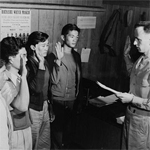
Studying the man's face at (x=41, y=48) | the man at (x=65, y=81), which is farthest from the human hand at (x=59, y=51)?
the man's face at (x=41, y=48)

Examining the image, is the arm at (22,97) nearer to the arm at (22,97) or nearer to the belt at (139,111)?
the arm at (22,97)

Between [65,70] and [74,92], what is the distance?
17 cm

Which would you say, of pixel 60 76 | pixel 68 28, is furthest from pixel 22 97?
pixel 68 28

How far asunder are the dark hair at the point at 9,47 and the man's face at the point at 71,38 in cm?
38

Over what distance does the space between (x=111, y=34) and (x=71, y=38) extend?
41cm

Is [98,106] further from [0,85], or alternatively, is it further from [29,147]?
[0,85]

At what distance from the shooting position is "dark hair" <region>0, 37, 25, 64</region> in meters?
1.22

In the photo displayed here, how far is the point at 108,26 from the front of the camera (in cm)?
182

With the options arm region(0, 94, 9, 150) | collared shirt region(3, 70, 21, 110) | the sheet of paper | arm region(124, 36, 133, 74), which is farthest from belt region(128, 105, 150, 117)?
arm region(0, 94, 9, 150)

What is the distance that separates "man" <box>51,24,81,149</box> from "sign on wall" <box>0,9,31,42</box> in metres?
0.20

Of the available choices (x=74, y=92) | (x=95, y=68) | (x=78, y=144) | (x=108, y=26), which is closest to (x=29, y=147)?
(x=74, y=92)

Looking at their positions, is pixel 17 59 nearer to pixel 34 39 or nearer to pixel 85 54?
pixel 34 39

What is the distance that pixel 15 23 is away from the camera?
135 centimetres

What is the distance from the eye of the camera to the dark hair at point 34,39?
1397 millimetres
